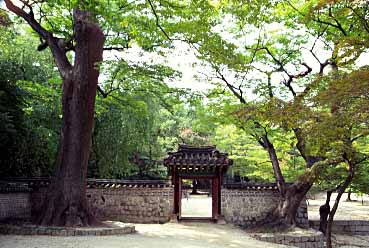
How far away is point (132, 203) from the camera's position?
13852 millimetres

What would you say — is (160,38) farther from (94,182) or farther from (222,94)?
(94,182)

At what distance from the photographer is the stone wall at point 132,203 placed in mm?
13703

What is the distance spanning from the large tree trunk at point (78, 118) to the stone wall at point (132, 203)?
3110mm

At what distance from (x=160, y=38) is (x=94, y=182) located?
6.46 m

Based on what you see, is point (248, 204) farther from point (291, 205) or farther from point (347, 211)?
point (347, 211)

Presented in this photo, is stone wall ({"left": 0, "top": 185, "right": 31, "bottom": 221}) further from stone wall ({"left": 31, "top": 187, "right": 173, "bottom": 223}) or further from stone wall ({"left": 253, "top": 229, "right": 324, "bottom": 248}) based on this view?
stone wall ({"left": 253, "top": 229, "right": 324, "bottom": 248})

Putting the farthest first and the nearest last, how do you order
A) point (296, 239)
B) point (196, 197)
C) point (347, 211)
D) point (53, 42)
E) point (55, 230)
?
point (196, 197) < point (347, 211) < point (296, 239) < point (53, 42) < point (55, 230)

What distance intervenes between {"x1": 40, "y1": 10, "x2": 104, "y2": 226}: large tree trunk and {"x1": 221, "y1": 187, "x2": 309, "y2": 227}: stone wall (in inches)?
201

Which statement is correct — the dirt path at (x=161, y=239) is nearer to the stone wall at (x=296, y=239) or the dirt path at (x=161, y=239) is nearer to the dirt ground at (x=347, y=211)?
the stone wall at (x=296, y=239)

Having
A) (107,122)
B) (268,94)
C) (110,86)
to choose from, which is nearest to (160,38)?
(110,86)

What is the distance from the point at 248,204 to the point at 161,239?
5.03m

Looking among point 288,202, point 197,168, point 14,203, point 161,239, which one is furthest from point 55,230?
point 288,202

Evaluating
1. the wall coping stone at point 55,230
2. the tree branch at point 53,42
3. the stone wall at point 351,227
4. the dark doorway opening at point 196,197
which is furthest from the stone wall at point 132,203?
the stone wall at point 351,227

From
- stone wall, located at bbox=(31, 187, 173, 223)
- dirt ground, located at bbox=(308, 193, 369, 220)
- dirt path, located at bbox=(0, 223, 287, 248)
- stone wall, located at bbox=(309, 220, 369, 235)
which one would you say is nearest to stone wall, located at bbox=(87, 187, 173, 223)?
stone wall, located at bbox=(31, 187, 173, 223)
